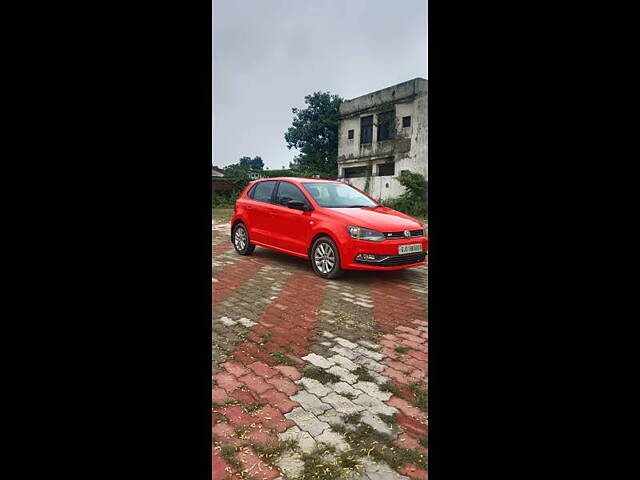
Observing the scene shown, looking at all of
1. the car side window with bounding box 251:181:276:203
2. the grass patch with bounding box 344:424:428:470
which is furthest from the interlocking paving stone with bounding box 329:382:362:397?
the car side window with bounding box 251:181:276:203

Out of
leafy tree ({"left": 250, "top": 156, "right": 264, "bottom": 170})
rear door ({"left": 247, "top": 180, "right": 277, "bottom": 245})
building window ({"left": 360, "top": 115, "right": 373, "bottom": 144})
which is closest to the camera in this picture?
rear door ({"left": 247, "top": 180, "right": 277, "bottom": 245})

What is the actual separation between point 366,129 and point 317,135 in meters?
5.71

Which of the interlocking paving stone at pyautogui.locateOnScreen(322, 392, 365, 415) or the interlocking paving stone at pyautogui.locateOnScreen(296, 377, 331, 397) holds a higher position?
the interlocking paving stone at pyautogui.locateOnScreen(296, 377, 331, 397)

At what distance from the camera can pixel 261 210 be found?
637cm

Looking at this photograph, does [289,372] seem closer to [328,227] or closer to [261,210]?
[328,227]

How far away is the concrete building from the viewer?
1966cm

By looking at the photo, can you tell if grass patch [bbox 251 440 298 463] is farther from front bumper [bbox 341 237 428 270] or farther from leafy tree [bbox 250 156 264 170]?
leafy tree [bbox 250 156 264 170]

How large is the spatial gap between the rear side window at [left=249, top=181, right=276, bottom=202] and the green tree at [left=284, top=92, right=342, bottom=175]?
18510mm

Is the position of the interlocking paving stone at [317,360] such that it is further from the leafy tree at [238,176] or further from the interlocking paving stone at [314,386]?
the leafy tree at [238,176]
